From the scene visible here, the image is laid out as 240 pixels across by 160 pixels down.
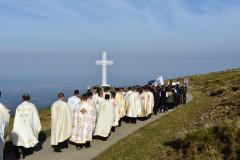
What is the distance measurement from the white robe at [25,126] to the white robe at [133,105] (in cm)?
1037

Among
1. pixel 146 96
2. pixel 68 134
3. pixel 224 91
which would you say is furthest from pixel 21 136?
pixel 224 91

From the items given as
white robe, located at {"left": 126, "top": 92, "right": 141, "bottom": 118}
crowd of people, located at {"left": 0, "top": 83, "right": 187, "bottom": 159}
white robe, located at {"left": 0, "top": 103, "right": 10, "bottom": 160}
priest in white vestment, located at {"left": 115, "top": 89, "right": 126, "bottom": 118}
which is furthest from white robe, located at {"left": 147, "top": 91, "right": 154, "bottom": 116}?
white robe, located at {"left": 0, "top": 103, "right": 10, "bottom": 160}

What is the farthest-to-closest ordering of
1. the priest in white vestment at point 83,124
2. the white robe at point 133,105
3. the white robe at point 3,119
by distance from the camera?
1. the white robe at point 133,105
2. the priest in white vestment at point 83,124
3. the white robe at point 3,119

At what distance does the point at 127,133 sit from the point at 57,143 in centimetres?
547

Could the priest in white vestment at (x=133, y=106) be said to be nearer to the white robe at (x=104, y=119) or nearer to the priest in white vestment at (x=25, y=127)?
the white robe at (x=104, y=119)

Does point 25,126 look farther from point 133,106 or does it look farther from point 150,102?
point 150,102

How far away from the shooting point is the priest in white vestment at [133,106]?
28609mm

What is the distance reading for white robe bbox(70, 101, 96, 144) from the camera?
65.2 ft

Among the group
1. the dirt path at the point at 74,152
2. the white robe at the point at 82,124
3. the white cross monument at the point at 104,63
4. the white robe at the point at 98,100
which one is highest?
the white cross monument at the point at 104,63

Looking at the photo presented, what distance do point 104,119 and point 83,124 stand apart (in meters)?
2.42

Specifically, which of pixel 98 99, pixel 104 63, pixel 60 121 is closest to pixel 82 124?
pixel 60 121

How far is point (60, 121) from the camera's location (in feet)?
64.1

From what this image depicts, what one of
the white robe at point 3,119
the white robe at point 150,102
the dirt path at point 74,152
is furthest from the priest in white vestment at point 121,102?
the white robe at point 3,119

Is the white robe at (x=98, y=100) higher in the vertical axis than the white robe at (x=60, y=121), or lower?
higher
